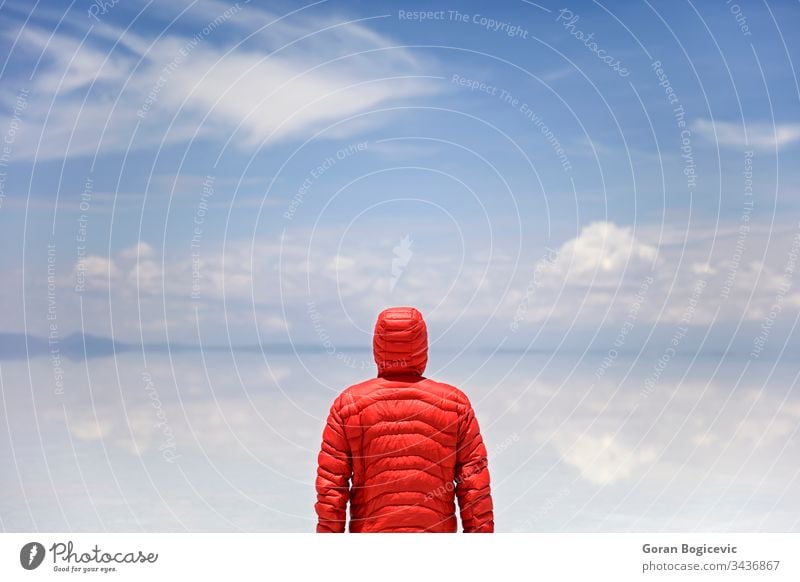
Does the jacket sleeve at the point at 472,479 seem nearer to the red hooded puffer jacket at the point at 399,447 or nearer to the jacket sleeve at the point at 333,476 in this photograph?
the red hooded puffer jacket at the point at 399,447

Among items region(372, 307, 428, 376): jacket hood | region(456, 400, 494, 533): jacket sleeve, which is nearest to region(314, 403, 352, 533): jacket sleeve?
region(372, 307, 428, 376): jacket hood

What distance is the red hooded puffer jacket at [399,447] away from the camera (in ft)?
32.9

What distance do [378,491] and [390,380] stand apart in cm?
115

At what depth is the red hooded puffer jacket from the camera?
10.0m

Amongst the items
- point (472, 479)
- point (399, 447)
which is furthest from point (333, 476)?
point (472, 479)

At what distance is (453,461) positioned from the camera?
1023cm

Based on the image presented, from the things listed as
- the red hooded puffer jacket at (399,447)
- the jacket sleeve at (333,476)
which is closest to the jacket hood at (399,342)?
the red hooded puffer jacket at (399,447)

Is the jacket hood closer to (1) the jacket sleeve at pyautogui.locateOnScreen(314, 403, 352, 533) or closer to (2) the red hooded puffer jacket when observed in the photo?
(2) the red hooded puffer jacket

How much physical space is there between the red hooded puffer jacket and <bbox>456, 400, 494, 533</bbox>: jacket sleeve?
1 cm

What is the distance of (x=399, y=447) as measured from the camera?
10.0 metres

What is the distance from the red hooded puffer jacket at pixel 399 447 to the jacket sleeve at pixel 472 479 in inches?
0.4

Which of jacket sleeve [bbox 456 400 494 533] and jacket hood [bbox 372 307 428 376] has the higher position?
jacket hood [bbox 372 307 428 376]
